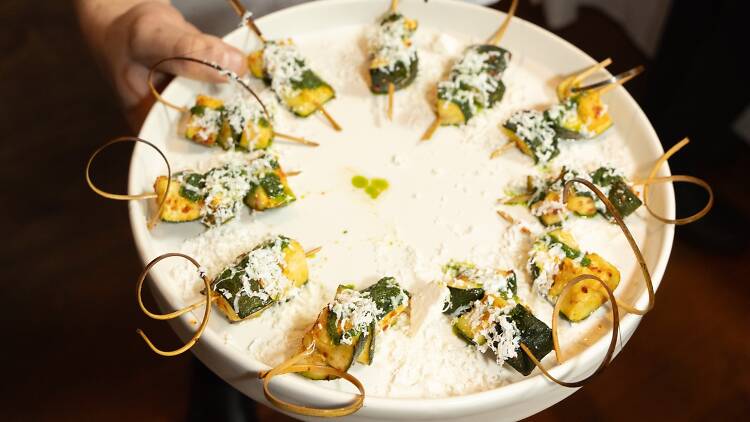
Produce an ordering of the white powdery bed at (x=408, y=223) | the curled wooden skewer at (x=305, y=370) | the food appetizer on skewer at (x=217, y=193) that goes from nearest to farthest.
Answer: the curled wooden skewer at (x=305, y=370) → the white powdery bed at (x=408, y=223) → the food appetizer on skewer at (x=217, y=193)

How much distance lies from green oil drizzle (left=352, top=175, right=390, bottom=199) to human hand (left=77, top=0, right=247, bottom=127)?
0.32m

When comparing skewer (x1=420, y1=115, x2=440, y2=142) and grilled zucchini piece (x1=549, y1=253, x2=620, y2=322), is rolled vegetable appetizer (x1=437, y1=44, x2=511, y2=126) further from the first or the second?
grilled zucchini piece (x1=549, y1=253, x2=620, y2=322)

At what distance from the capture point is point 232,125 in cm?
110

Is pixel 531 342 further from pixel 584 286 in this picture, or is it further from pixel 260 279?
pixel 260 279

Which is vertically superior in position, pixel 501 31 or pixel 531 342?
pixel 501 31

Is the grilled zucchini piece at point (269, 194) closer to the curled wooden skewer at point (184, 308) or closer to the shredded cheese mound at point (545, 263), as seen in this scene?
the curled wooden skewer at point (184, 308)

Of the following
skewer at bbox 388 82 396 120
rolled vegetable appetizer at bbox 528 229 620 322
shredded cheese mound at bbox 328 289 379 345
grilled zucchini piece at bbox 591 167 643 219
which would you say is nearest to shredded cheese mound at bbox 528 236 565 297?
rolled vegetable appetizer at bbox 528 229 620 322

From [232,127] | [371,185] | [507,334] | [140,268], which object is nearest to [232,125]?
[232,127]

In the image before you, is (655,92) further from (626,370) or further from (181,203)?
(181,203)

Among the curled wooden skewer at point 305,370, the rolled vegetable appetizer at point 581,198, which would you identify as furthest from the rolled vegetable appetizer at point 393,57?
the curled wooden skewer at point 305,370

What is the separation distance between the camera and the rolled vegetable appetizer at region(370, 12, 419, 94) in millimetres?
1173

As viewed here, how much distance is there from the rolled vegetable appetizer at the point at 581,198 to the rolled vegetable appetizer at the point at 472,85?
7.7 inches

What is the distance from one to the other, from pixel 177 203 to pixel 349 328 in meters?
0.35

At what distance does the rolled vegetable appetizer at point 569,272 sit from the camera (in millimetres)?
902
